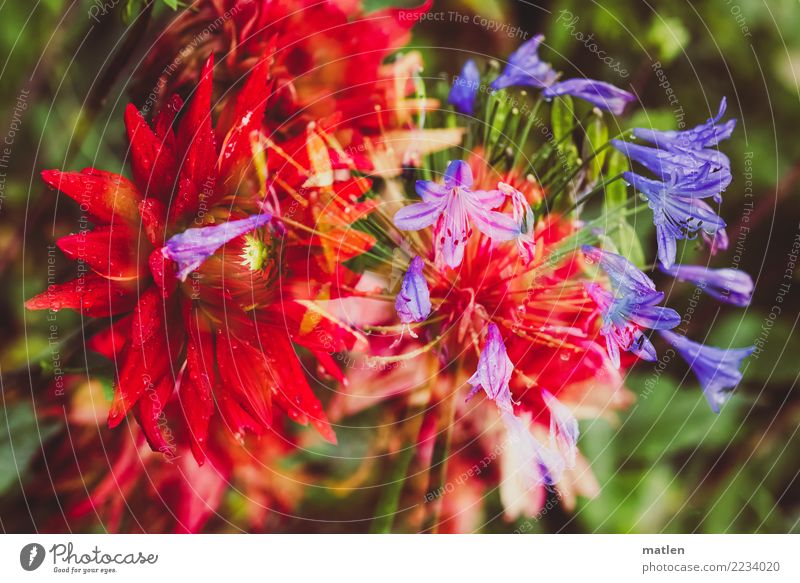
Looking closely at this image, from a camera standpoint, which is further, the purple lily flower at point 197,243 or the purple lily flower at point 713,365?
the purple lily flower at point 713,365

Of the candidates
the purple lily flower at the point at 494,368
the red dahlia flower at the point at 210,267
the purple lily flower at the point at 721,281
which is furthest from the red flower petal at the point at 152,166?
the purple lily flower at the point at 721,281

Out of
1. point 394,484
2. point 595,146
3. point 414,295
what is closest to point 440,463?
point 394,484

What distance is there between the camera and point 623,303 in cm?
45

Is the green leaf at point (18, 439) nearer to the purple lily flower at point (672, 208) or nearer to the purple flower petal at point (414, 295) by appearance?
the purple flower petal at point (414, 295)

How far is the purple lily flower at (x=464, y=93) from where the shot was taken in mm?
453

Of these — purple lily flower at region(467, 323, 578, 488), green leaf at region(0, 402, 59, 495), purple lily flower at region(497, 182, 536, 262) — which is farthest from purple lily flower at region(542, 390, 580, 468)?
green leaf at region(0, 402, 59, 495)

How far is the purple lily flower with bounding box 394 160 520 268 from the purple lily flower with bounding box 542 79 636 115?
0.10 metres

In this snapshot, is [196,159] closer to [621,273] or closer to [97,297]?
[97,297]

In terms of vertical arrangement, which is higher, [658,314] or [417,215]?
[417,215]

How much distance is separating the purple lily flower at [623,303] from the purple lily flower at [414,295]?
0.37ft

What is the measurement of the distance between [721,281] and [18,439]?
20.1 inches

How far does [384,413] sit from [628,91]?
29cm
